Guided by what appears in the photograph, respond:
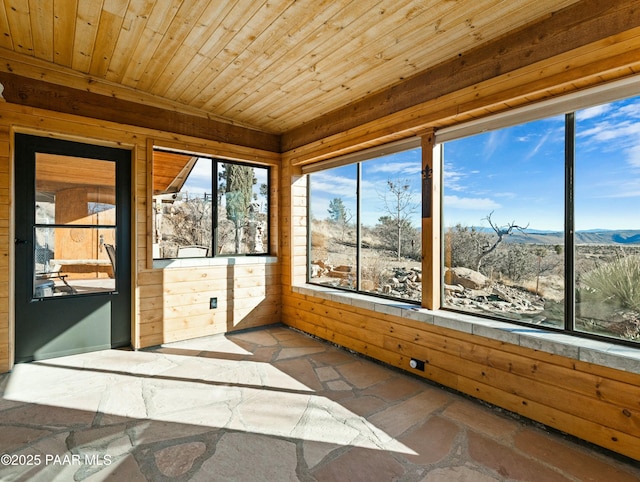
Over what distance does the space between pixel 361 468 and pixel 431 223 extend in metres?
1.86

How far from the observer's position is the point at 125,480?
1686 millimetres

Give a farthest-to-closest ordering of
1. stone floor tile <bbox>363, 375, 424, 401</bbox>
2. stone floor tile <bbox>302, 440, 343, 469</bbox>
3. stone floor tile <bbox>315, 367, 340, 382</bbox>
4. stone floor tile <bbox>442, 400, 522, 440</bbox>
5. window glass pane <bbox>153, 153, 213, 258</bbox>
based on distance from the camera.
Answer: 1. window glass pane <bbox>153, 153, 213, 258</bbox>
2. stone floor tile <bbox>315, 367, 340, 382</bbox>
3. stone floor tile <bbox>363, 375, 424, 401</bbox>
4. stone floor tile <bbox>442, 400, 522, 440</bbox>
5. stone floor tile <bbox>302, 440, 343, 469</bbox>

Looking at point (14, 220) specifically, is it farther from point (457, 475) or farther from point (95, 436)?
point (457, 475)

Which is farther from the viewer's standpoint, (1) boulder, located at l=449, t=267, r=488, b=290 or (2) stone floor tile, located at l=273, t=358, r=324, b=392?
(2) stone floor tile, located at l=273, t=358, r=324, b=392

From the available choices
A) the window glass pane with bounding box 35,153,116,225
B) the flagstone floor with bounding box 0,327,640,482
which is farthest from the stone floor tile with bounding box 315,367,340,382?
the window glass pane with bounding box 35,153,116,225

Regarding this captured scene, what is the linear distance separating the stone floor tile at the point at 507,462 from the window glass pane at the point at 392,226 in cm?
129

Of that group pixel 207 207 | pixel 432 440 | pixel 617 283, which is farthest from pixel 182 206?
pixel 617 283

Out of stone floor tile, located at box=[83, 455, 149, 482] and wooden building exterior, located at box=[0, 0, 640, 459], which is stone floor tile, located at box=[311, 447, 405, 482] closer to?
stone floor tile, located at box=[83, 455, 149, 482]

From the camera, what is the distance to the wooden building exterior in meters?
1.95

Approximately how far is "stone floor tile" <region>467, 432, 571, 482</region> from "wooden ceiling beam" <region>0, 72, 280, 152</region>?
3.80 metres

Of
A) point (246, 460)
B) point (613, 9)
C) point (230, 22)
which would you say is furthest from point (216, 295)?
point (613, 9)

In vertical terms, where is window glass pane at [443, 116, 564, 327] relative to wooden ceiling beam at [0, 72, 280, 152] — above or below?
below

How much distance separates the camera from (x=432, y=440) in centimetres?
203

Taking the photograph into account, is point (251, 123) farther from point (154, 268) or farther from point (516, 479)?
point (516, 479)
